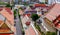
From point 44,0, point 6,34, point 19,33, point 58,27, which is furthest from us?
point 44,0

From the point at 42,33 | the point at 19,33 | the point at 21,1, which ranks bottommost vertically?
the point at 21,1

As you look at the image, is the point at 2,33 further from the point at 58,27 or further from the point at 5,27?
the point at 58,27

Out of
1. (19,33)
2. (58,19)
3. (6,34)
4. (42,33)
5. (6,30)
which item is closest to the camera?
(6,34)

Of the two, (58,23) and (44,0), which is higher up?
(58,23)

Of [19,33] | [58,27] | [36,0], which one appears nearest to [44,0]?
[36,0]

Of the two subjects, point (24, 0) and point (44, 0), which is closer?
point (44, 0)

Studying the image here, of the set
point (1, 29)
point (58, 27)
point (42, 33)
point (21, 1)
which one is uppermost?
point (1, 29)

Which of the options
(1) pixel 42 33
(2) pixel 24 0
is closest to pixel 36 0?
(2) pixel 24 0

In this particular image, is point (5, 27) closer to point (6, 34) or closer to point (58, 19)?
point (6, 34)

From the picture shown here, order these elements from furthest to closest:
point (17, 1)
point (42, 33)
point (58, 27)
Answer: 1. point (17, 1)
2. point (42, 33)
3. point (58, 27)
